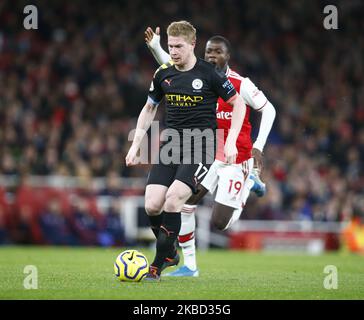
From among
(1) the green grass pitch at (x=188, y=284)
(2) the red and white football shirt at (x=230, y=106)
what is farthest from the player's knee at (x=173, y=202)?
(2) the red and white football shirt at (x=230, y=106)

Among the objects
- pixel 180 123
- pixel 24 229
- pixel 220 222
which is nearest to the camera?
pixel 180 123

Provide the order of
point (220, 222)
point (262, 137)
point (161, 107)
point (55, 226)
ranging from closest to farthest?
1. point (262, 137)
2. point (220, 222)
3. point (55, 226)
4. point (161, 107)

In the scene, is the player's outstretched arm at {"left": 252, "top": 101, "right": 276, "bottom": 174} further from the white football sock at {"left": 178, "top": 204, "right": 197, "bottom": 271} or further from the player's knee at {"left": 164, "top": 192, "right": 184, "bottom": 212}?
the player's knee at {"left": 164, "top": 192, "right": 184, "bottom": 212}

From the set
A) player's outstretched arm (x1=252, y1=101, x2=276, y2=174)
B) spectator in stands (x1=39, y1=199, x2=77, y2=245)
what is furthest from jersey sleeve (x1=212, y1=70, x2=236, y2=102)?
spectator in stands (x1=39, y1=199, x2=77, y2=245)

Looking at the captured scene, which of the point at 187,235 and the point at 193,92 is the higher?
the point at 193,92

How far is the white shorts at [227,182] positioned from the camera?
1012 centimetres

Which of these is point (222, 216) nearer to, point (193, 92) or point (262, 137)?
point (262, 137)

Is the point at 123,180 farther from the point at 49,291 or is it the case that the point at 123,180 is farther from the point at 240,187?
the point at 49,291

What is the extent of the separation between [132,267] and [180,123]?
1.63 metres

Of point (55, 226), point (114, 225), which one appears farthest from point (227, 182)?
point (55, 226)

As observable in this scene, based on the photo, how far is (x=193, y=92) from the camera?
8664 millimetres

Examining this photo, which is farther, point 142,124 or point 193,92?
point 142,124

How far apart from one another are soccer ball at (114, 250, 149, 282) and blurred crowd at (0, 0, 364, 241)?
9.53m
